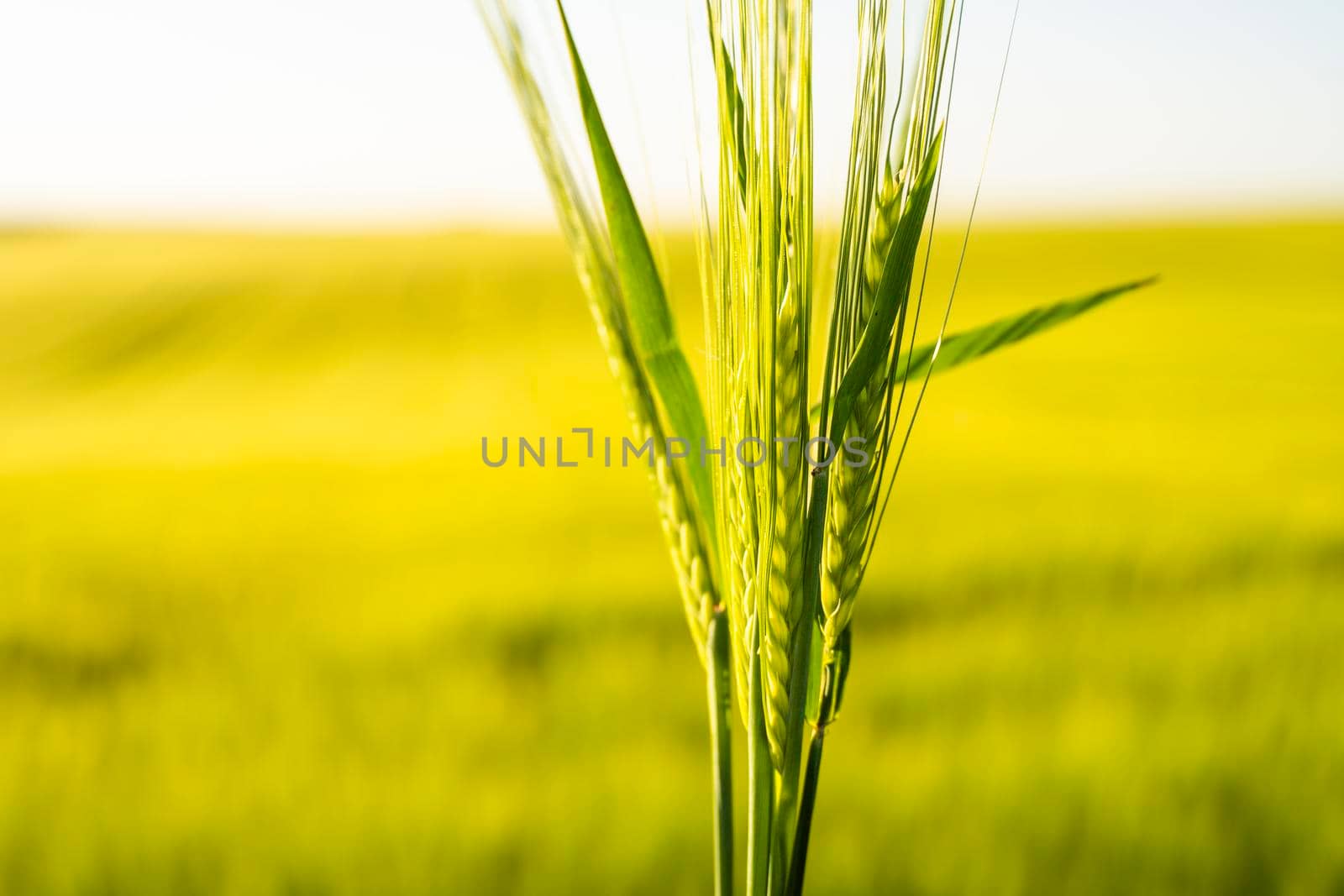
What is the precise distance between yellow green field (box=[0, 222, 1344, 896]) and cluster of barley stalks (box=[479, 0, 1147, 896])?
741 millimetres

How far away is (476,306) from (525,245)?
2327 millimetres

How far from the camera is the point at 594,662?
57.7 inches

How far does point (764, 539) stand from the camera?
32 centimetres

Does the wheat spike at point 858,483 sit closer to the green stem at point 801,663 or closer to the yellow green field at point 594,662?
the green stem at point 801,663

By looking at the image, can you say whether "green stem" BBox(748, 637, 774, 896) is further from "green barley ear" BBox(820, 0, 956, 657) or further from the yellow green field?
the yellow green field

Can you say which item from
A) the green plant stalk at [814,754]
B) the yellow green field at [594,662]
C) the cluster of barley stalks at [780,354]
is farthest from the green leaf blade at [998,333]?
the yellow green field at [594,662]

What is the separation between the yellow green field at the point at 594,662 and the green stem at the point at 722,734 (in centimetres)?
68

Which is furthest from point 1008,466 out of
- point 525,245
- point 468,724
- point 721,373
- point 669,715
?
point 525,245

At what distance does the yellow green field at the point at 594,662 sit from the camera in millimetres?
1020

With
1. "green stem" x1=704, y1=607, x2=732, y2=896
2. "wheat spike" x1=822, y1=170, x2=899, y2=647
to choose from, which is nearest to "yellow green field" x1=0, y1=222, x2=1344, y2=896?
"green stem" x1=704, y1=607, x2=732, y2=896

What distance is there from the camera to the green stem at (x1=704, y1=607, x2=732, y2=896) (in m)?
0.38

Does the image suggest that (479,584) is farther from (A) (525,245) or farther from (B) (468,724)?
(A) (525,245)

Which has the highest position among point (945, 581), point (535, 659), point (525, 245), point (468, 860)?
point (525, 245)

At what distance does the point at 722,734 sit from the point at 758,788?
0.04 meters
